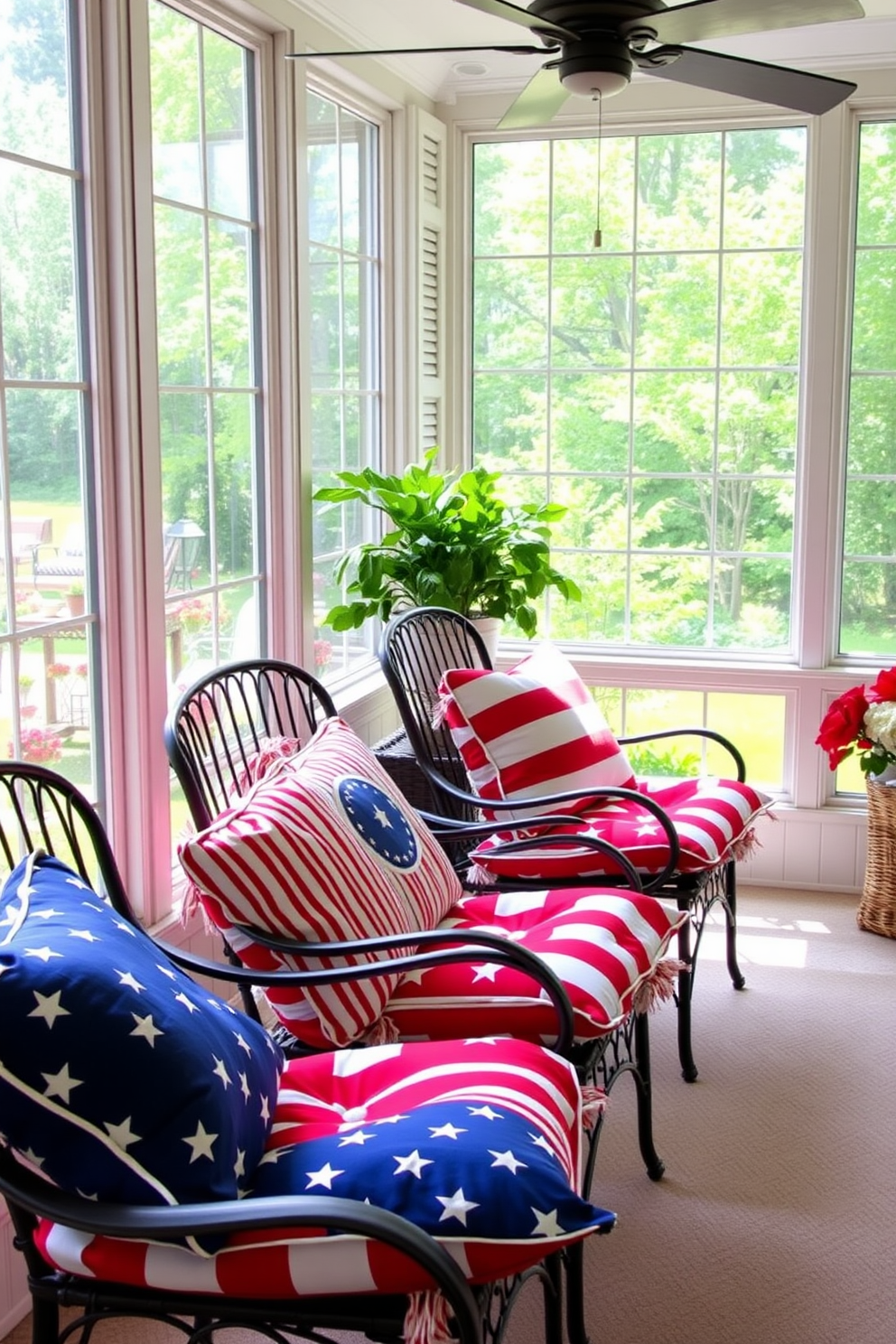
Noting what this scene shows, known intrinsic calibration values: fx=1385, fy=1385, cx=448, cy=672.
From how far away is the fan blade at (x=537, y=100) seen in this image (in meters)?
2.68

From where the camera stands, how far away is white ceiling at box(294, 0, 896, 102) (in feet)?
12.3

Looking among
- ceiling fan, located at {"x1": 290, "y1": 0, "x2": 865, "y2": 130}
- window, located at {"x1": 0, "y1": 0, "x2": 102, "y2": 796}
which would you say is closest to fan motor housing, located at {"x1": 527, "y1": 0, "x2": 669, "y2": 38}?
ceiling fan, located at {"x1": 290, "y1": 0, "x2": 865, "y2": 130}

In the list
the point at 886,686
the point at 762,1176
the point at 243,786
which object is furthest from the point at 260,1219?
the point at 886,686

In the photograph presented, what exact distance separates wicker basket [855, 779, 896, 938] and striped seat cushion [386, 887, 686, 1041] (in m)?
1.63

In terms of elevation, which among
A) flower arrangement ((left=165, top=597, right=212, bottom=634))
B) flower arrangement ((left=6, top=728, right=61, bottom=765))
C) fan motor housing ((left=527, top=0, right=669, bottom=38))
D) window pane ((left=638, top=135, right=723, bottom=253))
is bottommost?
flower arrangement ((left=6, top=728, right=61, bottom=765))

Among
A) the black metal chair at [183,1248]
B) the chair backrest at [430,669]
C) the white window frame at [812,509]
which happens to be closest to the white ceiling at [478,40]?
the white window frame at [812,509]

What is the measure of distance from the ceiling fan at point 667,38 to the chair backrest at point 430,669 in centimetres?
143

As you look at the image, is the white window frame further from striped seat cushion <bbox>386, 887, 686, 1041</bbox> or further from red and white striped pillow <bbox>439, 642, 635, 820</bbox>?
striped seat cushion <bbox>386, 887, 686, 1041</bbox>

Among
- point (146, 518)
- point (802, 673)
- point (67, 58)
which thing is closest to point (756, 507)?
point (802, 673)

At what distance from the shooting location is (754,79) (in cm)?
244

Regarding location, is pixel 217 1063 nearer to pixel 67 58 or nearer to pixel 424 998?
pixel 424 998

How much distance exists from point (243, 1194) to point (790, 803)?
3263 millimetres

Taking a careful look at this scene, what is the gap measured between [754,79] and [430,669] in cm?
174

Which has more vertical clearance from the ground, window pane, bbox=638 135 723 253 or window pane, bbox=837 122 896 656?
window pane, bbox=638 135 723 253
